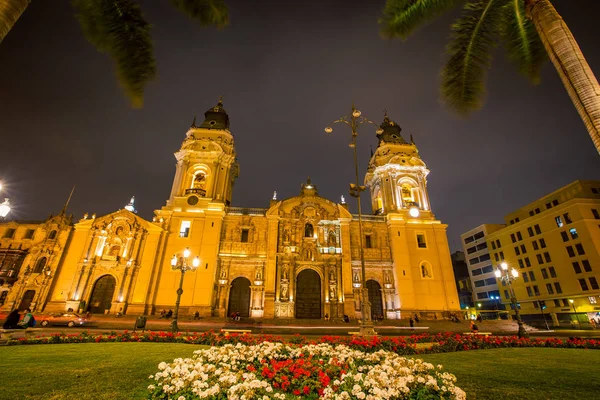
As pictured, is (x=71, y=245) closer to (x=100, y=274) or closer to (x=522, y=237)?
(x=100, y=274)

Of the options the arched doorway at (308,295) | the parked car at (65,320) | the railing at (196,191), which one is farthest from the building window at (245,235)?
the parked car at (65,320)

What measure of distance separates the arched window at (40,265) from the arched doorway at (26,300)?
6.77 feet

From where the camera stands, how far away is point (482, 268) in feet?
195

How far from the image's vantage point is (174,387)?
17.1ft

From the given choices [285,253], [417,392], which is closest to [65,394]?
[417,392]

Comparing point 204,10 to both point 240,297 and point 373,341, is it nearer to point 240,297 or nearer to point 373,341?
point 373,341

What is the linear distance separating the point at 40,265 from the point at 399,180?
144 feet

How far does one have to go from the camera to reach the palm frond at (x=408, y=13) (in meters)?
7.18

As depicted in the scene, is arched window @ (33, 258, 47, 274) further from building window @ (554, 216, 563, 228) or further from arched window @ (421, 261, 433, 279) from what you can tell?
building window @ (554, 216, 563, 228)

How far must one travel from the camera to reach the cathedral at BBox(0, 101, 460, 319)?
28.7 meters

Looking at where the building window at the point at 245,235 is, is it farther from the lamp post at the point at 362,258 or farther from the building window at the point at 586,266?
the building window at the point at 586,266

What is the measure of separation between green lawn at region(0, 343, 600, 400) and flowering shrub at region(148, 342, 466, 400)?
772 mm

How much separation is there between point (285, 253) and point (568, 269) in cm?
4064

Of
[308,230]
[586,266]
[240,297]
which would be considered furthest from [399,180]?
[586,266]
